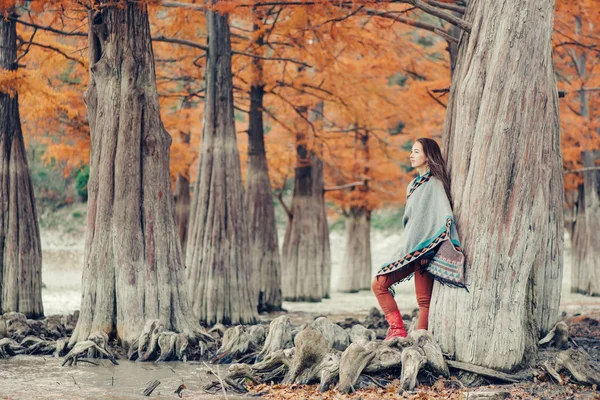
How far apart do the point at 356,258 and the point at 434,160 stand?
21.4 m

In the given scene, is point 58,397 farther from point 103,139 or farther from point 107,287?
point 103,139

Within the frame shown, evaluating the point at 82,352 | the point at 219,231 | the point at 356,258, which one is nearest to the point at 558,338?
the point at 82,352

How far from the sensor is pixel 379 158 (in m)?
29.4

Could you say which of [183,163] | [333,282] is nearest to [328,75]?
[183,163]

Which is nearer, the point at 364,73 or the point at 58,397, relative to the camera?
the point at 58,397

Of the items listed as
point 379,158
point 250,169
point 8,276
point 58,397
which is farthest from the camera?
point 379,158

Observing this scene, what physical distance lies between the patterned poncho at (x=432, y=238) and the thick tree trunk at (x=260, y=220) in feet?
36.4

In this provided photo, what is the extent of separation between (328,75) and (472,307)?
13183 millimetres

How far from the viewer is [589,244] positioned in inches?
980

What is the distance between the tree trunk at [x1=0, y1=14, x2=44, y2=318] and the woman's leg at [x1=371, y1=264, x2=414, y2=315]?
856cm

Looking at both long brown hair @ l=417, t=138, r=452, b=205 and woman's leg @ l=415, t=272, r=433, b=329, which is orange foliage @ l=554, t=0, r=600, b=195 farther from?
woman's leg @ l=415, t=272, r=433, b=329

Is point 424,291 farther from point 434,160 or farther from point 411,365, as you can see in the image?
point 434,160

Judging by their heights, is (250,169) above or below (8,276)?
above

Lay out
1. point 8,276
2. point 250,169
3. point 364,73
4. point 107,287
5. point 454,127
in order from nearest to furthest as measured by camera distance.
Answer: point 454,127
point 107,287
point 8,276
point 250,169
point 364,73
